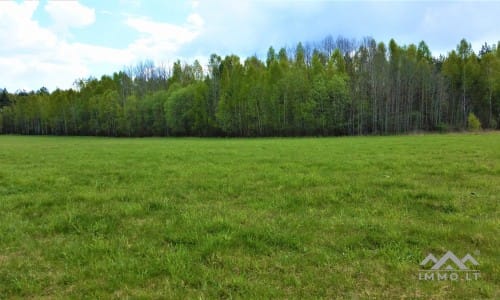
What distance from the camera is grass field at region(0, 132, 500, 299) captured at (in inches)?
144

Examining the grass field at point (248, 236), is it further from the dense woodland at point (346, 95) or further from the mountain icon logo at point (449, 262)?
the dense woodland at point (346, 95)

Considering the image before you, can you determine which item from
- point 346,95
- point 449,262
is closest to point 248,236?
point 449,262

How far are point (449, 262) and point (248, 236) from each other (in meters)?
2.83

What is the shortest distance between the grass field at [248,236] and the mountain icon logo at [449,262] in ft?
0.31

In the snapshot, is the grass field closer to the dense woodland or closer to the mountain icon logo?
the mountain icon logo

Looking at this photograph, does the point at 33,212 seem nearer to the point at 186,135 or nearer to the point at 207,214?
the point at 207,214

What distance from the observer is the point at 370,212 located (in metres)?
6.18

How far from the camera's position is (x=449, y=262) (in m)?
4.12

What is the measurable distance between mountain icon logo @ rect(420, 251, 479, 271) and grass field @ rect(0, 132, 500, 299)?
10cm

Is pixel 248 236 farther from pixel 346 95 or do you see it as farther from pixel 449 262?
pixel 346 95

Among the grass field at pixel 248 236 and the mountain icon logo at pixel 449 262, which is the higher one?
the grass field at pixel 248 236

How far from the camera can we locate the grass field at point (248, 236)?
12.0 ft

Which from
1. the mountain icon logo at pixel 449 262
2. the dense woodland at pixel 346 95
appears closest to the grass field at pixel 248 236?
the mountain icon logo at pixel 449 262

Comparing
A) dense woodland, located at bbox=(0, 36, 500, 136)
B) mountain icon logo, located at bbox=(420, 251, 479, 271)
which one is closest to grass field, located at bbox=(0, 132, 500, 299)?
mountain icon logo, located at bbox=(420, 251, 479, 271)
